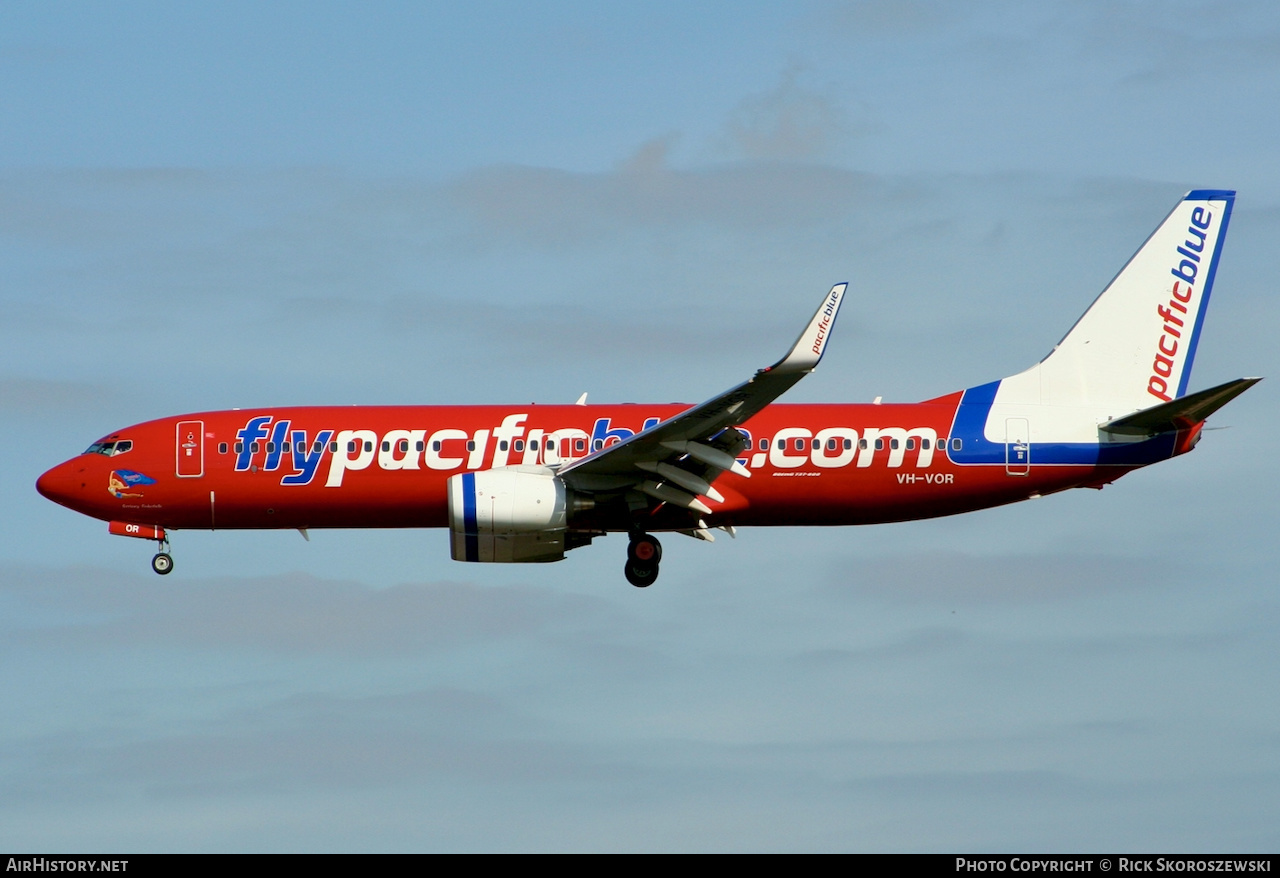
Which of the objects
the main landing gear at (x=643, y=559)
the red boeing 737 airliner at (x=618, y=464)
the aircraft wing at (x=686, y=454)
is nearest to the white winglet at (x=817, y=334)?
the aircraft wing at (x=686, y=454)

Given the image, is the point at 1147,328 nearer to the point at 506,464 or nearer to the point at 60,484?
the point at 506,464

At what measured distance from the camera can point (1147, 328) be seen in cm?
4162

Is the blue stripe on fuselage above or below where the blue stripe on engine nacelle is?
above

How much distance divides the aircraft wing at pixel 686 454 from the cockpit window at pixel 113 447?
10707mm

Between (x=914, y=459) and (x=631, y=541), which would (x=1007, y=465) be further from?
(x=631, y=541)

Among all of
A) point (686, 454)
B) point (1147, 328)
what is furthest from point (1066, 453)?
point (686, 454)

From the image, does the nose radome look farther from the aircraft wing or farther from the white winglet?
the white winglet

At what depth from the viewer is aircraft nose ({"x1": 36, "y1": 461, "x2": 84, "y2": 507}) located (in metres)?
41.0

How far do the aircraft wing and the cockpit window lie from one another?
35.1ft

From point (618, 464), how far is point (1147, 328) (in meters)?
13.4

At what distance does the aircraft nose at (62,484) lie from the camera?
135ft

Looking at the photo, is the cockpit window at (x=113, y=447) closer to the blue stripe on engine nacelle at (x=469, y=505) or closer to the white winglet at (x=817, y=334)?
the blue stripe on engine nacelle at (x=469, y=505)

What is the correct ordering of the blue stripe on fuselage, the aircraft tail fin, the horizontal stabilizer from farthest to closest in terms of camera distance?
1. the aircraft tail fin
2. the blue stripe on fuselage
3. the horizontal stabilizer

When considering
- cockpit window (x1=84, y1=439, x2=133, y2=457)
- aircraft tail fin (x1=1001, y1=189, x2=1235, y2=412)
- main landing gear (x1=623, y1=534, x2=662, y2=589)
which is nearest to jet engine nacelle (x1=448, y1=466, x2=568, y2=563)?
main landing gear (x1=623, y1=534, x2=662, y2=589)
